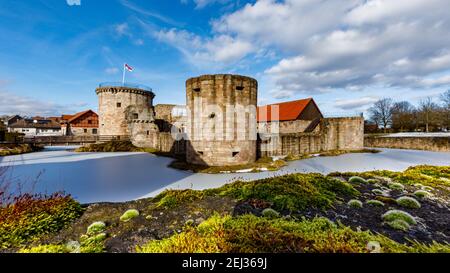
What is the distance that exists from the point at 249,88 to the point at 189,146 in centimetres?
557

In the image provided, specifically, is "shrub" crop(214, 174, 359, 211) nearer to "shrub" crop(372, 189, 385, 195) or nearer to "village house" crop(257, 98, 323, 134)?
"shrub" crop(372, 189, 385, 195)

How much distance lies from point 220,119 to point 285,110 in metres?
23.7

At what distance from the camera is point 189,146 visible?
1216 centimetres

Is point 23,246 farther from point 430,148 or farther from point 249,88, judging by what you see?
point 430,148

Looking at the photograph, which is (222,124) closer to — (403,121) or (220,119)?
(220,119)

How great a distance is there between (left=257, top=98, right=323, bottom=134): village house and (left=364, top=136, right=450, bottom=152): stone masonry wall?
8188 millimetres

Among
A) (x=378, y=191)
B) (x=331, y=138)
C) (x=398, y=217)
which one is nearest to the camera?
(x=398, y=217)

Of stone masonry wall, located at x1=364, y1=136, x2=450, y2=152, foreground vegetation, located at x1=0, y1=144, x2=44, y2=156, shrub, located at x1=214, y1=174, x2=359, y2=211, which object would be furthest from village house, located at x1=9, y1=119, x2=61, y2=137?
stone masonry wall, located at x1=364, y1=136, x2=450, y2=152

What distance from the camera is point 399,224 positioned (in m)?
3.55

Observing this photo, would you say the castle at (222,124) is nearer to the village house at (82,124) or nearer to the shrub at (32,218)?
the shrub at (32,218)

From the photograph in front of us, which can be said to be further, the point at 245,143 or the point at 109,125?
the point at 109,125

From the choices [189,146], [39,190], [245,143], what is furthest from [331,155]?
[39,190]

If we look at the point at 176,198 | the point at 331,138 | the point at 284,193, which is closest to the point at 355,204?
the point at 284,193

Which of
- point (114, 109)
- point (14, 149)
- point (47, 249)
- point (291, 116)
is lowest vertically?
point (47, 249)
